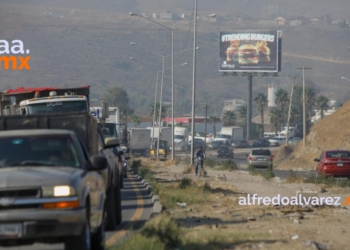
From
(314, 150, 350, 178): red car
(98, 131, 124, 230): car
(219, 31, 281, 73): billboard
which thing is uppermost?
(219, 31, 281, 73): billboard

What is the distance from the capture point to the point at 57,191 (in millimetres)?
11039

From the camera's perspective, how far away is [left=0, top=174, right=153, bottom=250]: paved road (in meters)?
13.7

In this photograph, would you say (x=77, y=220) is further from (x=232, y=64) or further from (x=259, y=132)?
(x=259, y=132)

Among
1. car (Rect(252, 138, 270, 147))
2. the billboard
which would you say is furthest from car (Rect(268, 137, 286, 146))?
the billboard

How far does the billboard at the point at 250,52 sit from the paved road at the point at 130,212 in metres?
92.7

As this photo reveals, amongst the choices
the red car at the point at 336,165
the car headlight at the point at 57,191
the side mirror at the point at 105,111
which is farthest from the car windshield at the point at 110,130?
the car headlight at the point at 57,191

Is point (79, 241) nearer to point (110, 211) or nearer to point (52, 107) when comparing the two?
point (110, 211)

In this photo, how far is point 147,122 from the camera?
172 m

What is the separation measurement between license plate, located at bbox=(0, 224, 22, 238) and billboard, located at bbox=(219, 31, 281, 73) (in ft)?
367

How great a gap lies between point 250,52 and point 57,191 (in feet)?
377

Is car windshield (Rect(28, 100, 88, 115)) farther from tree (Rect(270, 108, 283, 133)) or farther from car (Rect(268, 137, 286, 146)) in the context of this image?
tree (Rect(270, 108, 283, 133))

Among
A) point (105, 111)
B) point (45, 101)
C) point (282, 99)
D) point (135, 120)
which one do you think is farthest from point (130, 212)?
point (282, 99)

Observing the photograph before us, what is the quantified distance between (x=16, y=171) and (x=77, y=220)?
1080mm

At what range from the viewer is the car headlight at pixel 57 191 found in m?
11.0
